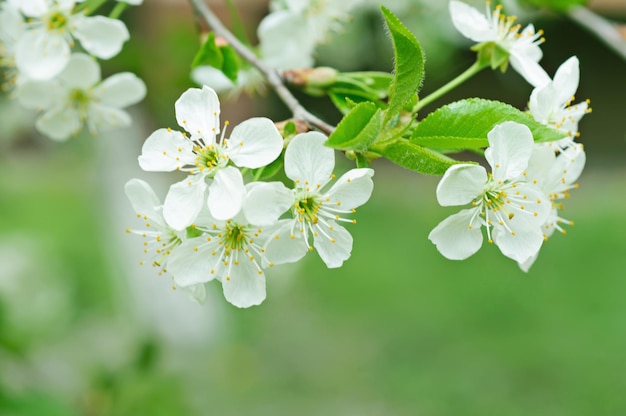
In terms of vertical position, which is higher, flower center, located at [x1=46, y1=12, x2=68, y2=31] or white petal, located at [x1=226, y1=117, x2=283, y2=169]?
white petal, located at [x1=226, y1=117, x2=283, y2=169]

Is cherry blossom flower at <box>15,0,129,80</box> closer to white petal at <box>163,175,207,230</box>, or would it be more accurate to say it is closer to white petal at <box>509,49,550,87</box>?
white petal at <box>163,175,207,230</box>

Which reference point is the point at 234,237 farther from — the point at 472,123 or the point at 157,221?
the point at 472,123

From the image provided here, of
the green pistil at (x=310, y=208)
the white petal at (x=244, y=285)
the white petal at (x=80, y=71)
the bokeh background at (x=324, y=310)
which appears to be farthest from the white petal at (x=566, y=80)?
the bokeh background at (x=324, y=310)

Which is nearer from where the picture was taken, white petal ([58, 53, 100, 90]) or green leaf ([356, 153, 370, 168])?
green leaf ([356, 153, 370, 168])

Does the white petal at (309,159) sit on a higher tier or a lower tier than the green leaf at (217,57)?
higher

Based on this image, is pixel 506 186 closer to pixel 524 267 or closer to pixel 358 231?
pixel 524 267

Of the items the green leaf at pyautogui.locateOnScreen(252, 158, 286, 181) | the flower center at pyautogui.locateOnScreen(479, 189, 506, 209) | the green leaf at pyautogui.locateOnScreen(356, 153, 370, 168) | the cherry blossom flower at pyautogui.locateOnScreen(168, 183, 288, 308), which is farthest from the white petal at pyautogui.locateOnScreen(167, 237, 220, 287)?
the flower center at pyautogui.locateOnScreen(479, 189, 506, 209)

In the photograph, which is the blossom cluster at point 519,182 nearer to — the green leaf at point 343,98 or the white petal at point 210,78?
the green leaf at point 343,98

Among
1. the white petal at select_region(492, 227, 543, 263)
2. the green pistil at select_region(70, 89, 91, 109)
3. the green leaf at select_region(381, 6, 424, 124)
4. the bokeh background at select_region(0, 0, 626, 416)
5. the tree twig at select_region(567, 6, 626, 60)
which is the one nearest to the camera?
the green leaf at select_region(381, 6, 424, 124)
